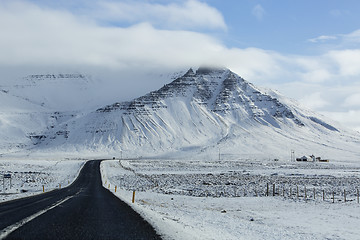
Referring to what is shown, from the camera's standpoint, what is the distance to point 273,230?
765 inches

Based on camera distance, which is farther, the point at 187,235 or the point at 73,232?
the point at 187,235

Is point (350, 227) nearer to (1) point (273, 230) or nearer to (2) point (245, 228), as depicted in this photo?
(1) point (273, 230)

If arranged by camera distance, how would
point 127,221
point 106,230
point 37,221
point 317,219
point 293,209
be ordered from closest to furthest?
1. point 106,230
2. point 37,221
3. point 127,221
4. point 317,219
5. point 293,209

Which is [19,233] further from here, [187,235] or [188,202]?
[188,202]

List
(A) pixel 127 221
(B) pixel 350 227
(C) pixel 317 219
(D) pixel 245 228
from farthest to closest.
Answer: (C) pixel 317 219 < (B) pixel 350 227 < (D) pixel 245 228 < (A) pixel 127 221

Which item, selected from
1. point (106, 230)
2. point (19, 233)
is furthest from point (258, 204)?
point (19, 233)

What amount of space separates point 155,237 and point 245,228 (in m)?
8.73

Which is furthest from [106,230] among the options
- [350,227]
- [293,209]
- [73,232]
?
[293,209]

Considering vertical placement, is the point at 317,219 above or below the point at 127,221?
below

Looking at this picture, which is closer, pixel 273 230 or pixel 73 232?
pixel 73 232

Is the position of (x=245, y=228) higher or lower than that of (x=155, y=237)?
lower

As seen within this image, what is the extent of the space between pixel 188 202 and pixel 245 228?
13935 mm

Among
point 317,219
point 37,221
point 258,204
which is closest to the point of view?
point 37,221

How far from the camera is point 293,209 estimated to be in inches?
1168
